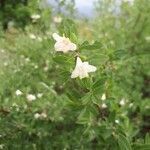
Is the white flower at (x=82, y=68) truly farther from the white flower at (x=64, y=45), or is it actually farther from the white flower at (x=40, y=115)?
the white flower at (x=40, y=115)

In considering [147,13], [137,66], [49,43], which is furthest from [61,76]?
[147,13]

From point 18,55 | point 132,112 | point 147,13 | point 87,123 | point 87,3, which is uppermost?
point 87,3

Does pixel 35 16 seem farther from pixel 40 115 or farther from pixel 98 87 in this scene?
pixel 98 87

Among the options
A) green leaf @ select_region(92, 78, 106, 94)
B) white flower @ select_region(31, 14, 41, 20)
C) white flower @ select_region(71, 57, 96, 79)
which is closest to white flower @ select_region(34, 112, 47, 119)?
green leaf @ select_region(92, 78, 106, 94)

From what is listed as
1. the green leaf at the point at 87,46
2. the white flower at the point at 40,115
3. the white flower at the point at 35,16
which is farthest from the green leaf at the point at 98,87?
the white flower at the point at 35,16

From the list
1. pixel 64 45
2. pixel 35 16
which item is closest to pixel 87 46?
pixel 64 45

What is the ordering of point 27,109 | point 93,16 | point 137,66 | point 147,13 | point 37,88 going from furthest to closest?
point 93,16 < point 147,13 < point 137,66 < point 37,88 < point 27,109

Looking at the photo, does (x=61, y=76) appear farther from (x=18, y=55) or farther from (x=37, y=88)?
(x=18, y=55)

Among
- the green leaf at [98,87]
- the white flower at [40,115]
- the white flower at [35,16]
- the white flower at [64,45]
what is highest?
the white flower at [35,16]

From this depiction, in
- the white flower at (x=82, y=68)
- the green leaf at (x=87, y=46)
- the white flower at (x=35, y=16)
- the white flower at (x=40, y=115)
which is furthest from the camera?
the white flower at (x=35, y=16)
